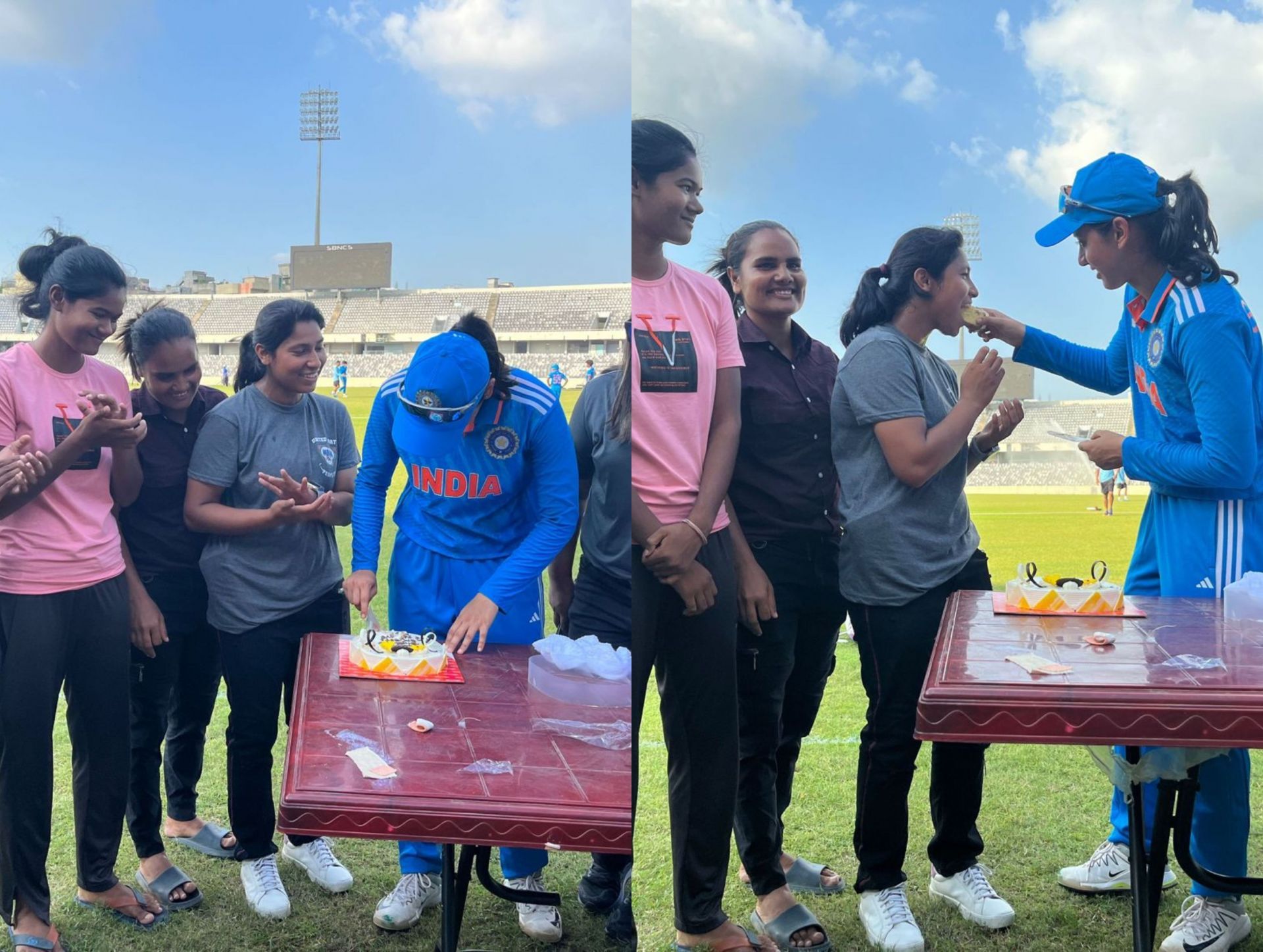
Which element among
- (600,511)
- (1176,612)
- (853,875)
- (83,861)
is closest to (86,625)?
(83,861)

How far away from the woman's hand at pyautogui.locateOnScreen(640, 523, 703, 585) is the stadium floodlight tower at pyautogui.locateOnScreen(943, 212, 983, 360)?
0.76 metres

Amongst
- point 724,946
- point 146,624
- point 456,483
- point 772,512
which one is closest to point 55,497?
point 146,624

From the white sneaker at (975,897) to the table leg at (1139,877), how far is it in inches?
17.3

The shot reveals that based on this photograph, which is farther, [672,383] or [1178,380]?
[1178,380]

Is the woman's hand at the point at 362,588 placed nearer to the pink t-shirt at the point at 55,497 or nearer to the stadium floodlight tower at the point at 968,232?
the pink t-shirt at the point at 55,497

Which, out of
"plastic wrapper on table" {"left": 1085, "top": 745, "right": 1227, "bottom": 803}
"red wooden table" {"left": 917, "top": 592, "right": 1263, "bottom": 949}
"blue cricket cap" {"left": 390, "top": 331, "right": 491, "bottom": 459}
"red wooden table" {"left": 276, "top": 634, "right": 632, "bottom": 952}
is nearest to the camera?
"red wooden table" {"left": 276, "top": 634, "right": 632, "bottom": 952}

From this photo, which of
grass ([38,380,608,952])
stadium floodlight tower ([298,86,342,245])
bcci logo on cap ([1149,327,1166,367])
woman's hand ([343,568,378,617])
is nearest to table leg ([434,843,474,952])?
grass ([38,380,608,952])

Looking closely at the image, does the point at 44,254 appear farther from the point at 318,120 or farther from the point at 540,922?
the point at 540,922

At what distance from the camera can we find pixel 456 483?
2.21 m

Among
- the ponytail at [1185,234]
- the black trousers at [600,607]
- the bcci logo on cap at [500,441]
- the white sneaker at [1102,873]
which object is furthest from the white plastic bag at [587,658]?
the ponytail at [1185,234]

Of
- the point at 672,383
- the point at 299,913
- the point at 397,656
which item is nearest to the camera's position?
the point at 397,656

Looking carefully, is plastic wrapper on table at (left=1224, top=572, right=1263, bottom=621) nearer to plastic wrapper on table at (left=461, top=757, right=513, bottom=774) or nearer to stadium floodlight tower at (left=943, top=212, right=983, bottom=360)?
stadium floodlight tower at (left=943, top=212, right=983, bottom=360)

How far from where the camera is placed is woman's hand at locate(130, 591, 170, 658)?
2221 millimetres

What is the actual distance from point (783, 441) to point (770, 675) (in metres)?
0.48
